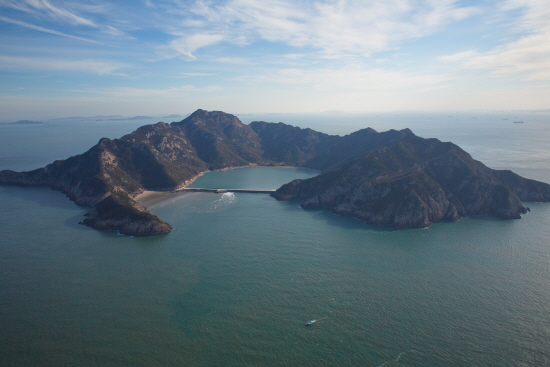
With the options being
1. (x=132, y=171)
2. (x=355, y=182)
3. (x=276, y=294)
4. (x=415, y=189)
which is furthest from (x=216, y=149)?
(x=276, y=294)

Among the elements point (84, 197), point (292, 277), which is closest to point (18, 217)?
point (84, 197)

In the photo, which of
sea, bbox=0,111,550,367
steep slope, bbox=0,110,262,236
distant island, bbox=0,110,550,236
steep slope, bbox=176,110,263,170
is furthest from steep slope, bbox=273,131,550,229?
steep slope, bbox=176,110,263,170

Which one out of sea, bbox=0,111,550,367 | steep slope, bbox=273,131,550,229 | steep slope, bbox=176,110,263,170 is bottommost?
sea, bbox=0,111,550,367

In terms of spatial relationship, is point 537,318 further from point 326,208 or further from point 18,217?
point 18,217

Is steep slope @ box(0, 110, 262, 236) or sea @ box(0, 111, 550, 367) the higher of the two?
steep slope @ box(0, 110, 262, 236)

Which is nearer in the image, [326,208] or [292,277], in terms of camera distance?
[292,277]

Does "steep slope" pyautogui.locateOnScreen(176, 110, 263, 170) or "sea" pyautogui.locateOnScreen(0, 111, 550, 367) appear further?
"steep slope" pyautogui.locateOnScreen(176, 110, 263, 170)

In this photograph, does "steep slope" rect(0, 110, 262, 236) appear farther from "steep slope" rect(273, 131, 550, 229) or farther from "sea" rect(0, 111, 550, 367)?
"steep slope" rect(273, 131, 550, 229)
